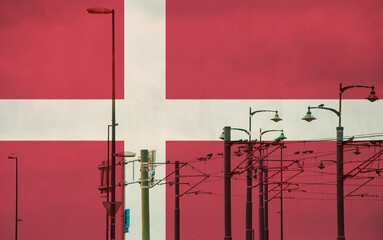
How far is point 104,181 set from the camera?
4722 cm

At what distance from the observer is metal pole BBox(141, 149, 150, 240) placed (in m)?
59.2

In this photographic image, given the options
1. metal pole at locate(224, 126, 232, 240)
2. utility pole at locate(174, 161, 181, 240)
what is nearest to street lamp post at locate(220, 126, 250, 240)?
metal pole at locate(224, 126, 232, 240)

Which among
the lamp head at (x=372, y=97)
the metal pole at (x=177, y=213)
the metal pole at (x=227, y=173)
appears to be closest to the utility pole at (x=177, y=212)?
the metal pole at (x=177, y=213)

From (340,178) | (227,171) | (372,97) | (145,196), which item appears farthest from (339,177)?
(145,196)

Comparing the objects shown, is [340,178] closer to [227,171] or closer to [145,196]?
[227,171]

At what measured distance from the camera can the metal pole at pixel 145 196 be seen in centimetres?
5922

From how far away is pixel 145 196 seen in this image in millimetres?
61156

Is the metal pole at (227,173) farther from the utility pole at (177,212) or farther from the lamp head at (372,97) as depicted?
the utility pole at (177,212)

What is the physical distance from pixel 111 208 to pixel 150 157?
60.9 ft

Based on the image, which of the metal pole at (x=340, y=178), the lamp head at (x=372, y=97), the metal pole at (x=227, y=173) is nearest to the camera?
the metal pole at (x=340, y=178)

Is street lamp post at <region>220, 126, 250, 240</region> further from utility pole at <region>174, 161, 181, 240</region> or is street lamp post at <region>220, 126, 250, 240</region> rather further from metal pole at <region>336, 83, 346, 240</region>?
utility pole at <region>174, 161, 181, 240</region>

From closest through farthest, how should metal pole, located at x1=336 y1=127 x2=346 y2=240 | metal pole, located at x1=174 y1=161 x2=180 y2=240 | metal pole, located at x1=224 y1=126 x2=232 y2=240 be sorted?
1. metal pole, located at x1=336 y1=127 x2=346 y2=240
2. metal pole, located at x1=224 y1=126 x2=232 y2=240
3. metal pole, located at x1=174 y1=161 x2=180 y2=240

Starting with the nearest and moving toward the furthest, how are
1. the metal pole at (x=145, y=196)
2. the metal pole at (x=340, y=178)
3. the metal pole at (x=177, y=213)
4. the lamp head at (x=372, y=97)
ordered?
the metal pole at (x=340, y=178)
the lamp head at (x=372, y=97)
the metal pole at (x=145, y=196)
the metal pole at (x=177, y=213)

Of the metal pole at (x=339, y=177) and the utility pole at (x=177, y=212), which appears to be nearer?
the metal pole at (x=339, y=177)
